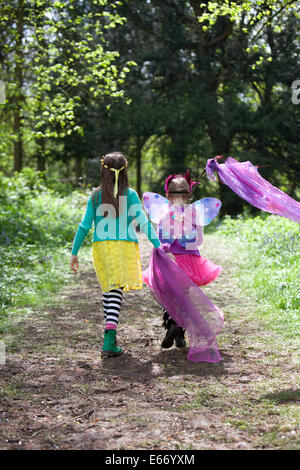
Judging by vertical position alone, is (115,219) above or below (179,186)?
below

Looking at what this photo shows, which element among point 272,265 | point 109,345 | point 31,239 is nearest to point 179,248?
point 109,345

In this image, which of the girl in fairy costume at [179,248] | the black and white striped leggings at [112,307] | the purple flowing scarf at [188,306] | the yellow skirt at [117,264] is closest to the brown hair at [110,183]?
the yellow skirt at [117,264]

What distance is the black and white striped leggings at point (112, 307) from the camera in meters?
4.83

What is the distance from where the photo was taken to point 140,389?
4.02 metres

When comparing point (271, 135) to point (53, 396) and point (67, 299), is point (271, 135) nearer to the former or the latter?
point (67, 299)

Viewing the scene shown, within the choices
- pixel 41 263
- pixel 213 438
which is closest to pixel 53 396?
pixel 213 438

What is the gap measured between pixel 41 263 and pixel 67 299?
242 cm

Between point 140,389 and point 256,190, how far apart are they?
197cm

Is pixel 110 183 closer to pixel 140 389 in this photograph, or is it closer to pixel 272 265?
pixel 140 389

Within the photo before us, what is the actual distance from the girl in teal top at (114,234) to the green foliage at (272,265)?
6.06ft

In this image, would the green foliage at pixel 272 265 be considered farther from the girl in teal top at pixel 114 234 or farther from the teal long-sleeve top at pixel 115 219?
the teal long-sleeve top at pixel 115 219

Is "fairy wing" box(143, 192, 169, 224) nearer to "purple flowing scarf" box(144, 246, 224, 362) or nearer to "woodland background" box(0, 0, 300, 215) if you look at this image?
"purple flowing scarf" box(144, 246, 224, 362)

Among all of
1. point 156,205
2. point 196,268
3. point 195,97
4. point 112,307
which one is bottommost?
point 112,307
